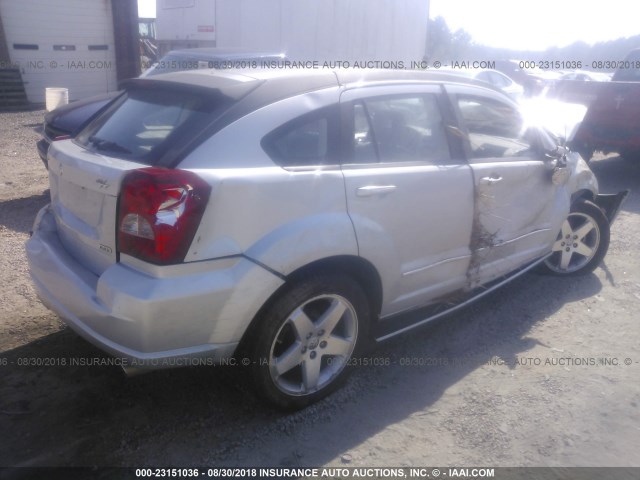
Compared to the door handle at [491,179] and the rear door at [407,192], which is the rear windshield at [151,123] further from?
the door handle at [491,179]

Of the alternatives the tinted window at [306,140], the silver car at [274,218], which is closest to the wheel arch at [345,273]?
the silver car at [274,218]

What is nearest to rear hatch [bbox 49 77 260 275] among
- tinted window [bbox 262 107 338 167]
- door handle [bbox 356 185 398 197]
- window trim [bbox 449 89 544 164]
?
tinted window [bbox 262 107 338 167]

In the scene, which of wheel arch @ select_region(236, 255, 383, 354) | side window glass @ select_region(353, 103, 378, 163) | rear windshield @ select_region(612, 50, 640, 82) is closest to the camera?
wheel arch @ select_region(236, 255, 383, 354)

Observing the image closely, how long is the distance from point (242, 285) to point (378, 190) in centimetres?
91

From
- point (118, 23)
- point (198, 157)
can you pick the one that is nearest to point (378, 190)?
point (198, 157)

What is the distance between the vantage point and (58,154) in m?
3.02

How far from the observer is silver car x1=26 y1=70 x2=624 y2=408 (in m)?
2.43

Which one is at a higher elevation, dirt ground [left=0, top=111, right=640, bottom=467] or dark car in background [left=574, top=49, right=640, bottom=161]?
dark car in background [left=574, top=49, right=640, bottom=161]

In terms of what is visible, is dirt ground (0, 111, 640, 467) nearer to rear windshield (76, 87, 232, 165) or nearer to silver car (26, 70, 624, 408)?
silver car (26, 70, 624, 408)

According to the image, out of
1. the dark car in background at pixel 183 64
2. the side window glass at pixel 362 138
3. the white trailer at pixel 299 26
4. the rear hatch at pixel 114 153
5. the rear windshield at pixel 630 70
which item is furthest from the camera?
the white trailer at pixel 299 26

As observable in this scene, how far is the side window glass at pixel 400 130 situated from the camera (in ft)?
9.98

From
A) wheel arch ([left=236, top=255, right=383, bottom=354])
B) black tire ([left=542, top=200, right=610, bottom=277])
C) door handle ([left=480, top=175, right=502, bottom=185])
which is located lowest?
black tire ([left=542, top=200, right=610, bottom=277])

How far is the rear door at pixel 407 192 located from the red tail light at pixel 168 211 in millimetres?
816

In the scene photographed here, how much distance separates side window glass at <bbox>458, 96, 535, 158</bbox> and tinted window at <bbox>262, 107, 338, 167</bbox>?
108 centimetres
